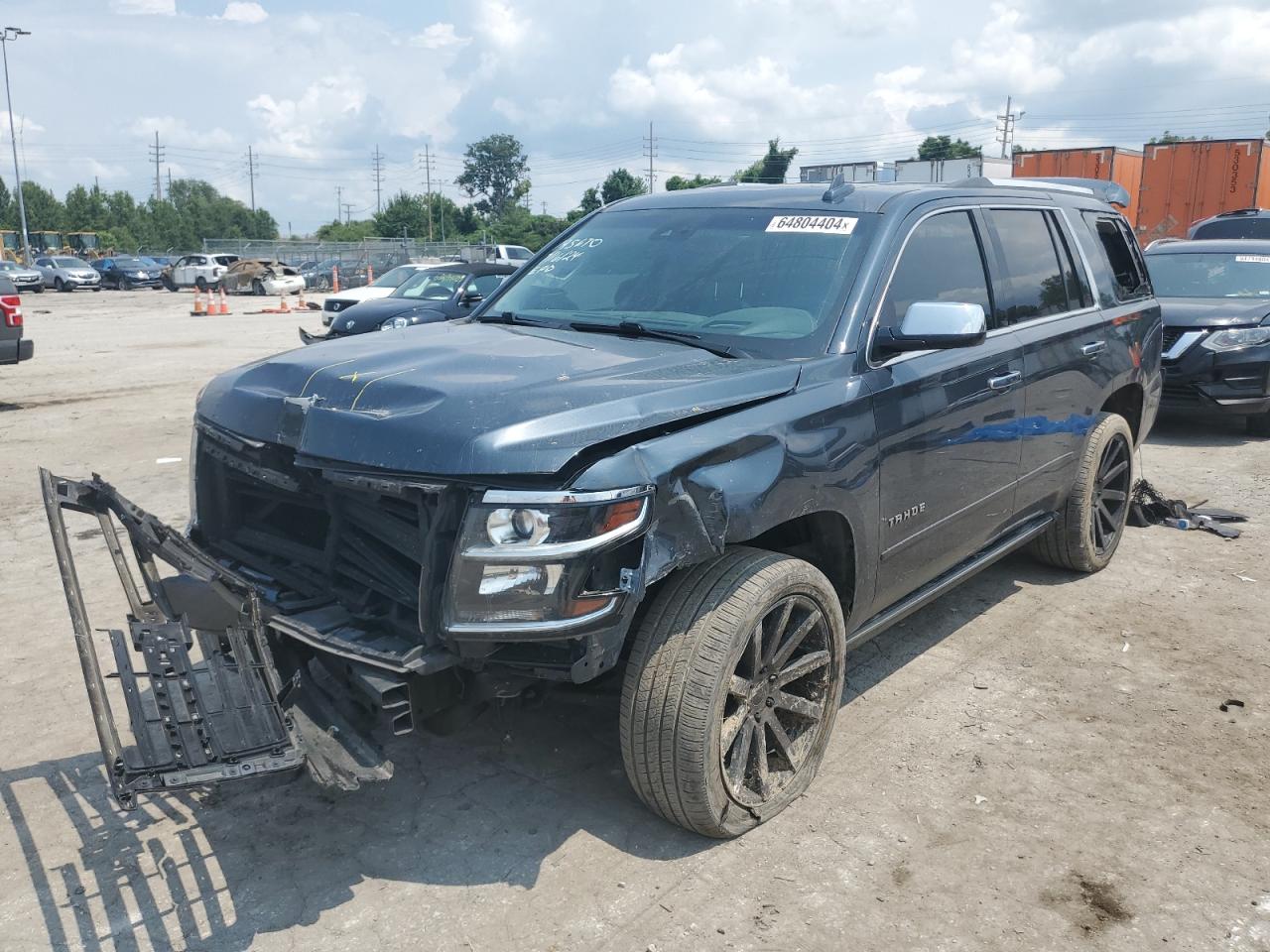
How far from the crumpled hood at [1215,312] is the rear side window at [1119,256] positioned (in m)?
→ 3.97

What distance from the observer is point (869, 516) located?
138 inches

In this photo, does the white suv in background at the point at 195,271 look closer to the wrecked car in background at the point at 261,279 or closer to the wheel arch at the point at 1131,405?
the wrecked car in background at the point at 261,279

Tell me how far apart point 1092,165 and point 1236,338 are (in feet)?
46.2

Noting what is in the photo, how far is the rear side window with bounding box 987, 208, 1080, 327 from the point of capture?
4.50 meters

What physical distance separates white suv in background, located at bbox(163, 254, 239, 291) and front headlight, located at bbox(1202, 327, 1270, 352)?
39042mm

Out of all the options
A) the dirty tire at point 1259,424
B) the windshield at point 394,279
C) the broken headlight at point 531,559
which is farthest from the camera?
the windshield at point 394,279

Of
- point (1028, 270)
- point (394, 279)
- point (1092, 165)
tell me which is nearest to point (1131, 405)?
point (1028, 270)

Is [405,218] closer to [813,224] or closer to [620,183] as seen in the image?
[620,183]

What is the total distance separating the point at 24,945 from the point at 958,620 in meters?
3.94

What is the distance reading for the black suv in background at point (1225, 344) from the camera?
9.16 metres

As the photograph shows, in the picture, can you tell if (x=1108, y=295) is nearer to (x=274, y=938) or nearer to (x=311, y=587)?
(x=311, y=587)

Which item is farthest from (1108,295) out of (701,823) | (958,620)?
(701,823)

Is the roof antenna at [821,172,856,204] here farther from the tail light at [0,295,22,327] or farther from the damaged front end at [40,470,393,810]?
the tail light at [0,295,22,327]

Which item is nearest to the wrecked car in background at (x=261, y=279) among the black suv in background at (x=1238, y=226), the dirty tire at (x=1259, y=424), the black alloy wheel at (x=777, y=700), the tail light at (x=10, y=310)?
the tail light at (x=10, y=310)
